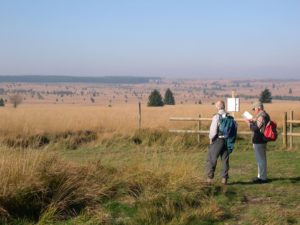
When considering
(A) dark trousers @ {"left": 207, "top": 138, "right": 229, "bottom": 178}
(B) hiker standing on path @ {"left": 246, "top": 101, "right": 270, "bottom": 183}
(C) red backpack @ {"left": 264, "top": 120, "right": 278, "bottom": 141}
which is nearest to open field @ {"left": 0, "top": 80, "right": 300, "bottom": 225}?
(B) hiker standing on path @ {"left": 246, "top": 101, "right": 270, "bottom": 183}

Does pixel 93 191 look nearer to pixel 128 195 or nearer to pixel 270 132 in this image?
pixel 128 195

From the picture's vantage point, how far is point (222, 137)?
400 inches

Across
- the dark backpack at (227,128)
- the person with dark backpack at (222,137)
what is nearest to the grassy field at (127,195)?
the person with dark backpack at (222,137)

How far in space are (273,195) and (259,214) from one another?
5.17ft

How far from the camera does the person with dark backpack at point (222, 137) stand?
33.2 feet

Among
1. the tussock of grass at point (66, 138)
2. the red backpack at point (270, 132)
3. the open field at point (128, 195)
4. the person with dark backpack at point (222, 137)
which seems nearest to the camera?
the open field at point (128, 195)

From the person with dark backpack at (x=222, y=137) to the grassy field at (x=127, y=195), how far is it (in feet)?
1.27

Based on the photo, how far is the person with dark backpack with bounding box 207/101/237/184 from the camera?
1012 cm

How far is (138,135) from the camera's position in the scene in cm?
2111

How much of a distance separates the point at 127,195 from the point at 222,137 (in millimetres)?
2497

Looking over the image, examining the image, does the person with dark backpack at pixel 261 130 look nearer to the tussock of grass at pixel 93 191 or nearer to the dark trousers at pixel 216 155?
the dark trousers at pixel 216 155

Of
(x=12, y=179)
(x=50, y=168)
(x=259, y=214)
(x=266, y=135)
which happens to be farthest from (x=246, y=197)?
(x=12, y=179)

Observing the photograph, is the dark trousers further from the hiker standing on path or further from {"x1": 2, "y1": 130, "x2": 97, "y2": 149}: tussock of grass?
{"x1": 2, "y1": 130, "x2": 97, "y2": 149}: tussock of grass

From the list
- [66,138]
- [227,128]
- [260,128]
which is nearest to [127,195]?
[227,128]
